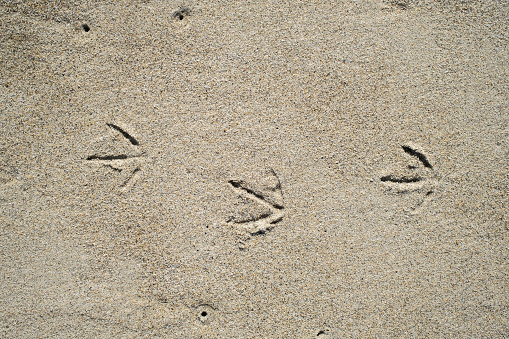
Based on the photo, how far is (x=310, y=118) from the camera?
1.64 metres

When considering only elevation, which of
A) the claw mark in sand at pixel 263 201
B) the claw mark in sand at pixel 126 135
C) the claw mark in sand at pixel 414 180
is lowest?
the claw mark in sand at pixel 263 201

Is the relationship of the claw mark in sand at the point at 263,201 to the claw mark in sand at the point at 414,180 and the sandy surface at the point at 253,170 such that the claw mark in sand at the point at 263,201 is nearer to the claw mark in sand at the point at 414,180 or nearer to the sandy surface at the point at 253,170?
the sandy surface at the point at 253,170

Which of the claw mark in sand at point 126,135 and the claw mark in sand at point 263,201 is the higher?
the claw mark in sand at point 126,135

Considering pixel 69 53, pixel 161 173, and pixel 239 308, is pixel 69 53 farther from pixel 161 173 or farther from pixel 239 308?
pixel 239 308

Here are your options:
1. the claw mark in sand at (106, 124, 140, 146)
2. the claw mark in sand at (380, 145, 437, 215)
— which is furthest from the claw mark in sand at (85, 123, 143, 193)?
the claw mark in sand at (380, 145, 437, 215)

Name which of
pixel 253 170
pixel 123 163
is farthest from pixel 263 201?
pixel 123 163

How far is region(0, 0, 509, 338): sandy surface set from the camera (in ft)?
5.22

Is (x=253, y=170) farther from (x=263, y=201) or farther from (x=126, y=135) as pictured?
A: (x=126, y=135)

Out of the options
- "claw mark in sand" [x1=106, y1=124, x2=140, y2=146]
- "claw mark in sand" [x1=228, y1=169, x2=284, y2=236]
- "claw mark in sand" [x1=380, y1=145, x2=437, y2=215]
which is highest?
"claw mark in sand" [x1=380, y1=145, x2=437, y2=215]

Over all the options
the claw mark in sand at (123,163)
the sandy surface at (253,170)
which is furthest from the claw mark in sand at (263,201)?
the claw mark in sand at (123,163)

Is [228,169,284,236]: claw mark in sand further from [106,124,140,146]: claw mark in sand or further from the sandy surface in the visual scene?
[106,124,140,146]: claw mark in sand

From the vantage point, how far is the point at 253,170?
1618mm

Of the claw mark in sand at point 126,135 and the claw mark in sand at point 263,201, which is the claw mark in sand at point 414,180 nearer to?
the claw mark in sand at point 263,201

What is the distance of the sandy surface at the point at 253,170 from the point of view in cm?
159
